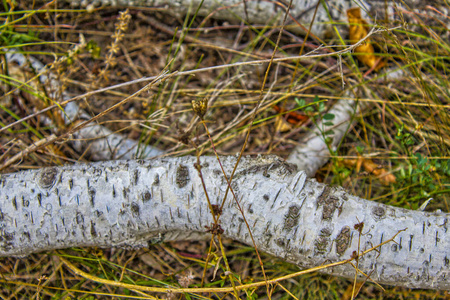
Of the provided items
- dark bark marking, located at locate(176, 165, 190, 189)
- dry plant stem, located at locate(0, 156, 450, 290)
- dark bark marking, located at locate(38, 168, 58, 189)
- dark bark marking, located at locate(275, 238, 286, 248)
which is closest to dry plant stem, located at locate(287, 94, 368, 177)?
dry plant stem, located at locate(0, 156, 450, 290)

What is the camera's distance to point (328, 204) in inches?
50.4

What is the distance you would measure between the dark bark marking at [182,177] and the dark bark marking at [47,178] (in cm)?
56

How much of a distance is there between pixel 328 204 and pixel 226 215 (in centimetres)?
43

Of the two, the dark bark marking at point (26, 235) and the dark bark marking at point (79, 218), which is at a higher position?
the dark bark marking at point (79, 218)

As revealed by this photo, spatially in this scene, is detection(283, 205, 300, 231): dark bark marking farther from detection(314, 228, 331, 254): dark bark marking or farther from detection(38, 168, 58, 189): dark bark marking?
detection(38, 168, 58, 189): dark bark marking

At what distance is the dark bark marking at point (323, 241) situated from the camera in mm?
1257

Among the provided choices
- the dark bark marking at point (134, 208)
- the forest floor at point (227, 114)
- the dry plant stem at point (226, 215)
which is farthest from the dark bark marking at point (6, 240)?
the dark bark marking at point (134, 208)

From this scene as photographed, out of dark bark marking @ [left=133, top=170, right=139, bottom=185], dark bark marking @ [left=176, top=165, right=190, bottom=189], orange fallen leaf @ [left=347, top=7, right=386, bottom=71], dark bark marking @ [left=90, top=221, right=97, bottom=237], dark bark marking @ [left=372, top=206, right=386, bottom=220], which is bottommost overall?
dark bark marking @ [left=90, top=221, right=97, bottom=237]

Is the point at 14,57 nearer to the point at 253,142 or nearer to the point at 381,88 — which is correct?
the point at 253,142

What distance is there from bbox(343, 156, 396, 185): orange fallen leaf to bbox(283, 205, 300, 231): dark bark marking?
682 mm

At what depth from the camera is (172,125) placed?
191 cm

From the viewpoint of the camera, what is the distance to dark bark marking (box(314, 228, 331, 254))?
1.26 meters

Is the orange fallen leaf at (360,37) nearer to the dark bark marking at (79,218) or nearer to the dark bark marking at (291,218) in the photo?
the dark bark marking at (291,218)

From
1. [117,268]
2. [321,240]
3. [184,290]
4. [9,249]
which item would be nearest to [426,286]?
[321,240]
